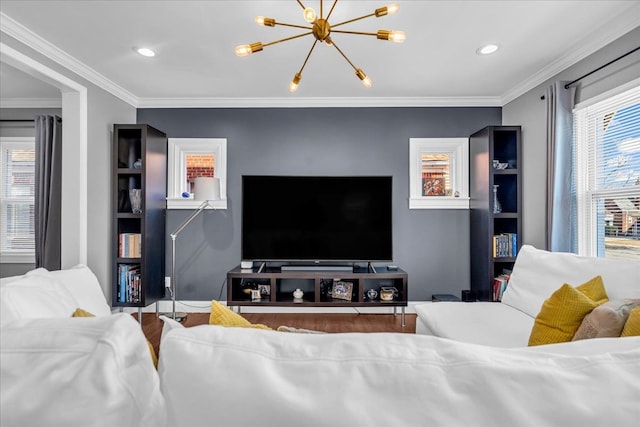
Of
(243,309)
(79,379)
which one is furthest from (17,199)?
(79,379)

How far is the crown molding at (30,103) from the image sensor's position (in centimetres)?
385

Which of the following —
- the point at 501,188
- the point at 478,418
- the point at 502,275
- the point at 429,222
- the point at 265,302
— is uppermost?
the point at 501,188

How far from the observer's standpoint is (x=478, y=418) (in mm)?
532

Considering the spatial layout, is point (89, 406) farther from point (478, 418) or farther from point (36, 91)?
point (36, 91)

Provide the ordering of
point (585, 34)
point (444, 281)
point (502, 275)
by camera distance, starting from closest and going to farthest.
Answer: point (585, 34), point (502, 275), point (444, 281)

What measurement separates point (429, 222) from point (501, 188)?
831 mm

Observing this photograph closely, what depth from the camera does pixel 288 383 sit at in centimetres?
56

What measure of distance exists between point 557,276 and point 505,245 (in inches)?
53.3

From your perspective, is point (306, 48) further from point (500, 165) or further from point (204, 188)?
point (500, 165)

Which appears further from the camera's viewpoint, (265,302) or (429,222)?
(429,222)

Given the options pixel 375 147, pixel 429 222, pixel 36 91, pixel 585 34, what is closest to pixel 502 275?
pixel 429 222

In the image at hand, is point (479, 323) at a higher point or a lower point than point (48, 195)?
lower

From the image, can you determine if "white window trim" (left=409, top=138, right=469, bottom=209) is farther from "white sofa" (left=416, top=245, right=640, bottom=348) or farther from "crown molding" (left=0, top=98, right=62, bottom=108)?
"crown molding" (left=0, top=98, right=62, bottom=108)

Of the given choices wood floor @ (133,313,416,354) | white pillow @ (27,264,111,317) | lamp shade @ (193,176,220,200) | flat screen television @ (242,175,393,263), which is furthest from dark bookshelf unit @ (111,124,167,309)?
white pillow @ (27,264,111,317)
